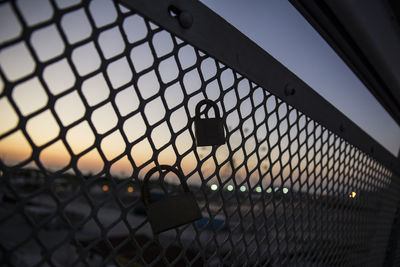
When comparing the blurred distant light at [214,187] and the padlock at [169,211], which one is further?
the blurred distant light at [214,187]

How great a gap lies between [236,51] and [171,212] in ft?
1.07

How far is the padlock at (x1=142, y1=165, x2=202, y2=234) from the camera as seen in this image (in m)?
0.40

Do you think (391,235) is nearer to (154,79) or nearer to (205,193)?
(205,193)

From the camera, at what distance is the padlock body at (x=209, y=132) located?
1.57 ft

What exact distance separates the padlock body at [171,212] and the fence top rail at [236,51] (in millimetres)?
263

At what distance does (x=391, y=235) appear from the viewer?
1.70 meters

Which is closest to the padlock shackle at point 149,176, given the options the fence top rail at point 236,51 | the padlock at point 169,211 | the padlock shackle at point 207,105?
the padlock at point 169,211

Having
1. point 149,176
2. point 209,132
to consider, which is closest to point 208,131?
point 209,132

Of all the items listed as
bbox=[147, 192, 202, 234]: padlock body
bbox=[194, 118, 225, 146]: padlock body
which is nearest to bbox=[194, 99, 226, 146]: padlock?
bbox=[194, 118, 225, 146]: padlock body

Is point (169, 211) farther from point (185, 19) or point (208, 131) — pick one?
point (185, 19)

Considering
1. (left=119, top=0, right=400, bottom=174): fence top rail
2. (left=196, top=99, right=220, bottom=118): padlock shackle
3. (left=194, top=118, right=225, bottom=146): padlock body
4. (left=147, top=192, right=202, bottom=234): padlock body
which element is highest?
(left=119, top=0, right=400, bottom=174): fence top rail

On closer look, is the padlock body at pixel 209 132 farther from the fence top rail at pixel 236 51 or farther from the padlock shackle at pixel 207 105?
the fence top rail at pixel 236 51

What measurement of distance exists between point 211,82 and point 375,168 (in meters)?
1.23

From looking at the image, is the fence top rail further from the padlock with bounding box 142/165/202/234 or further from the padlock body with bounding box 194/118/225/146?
the padlock with bounding box 142/165/202/234
